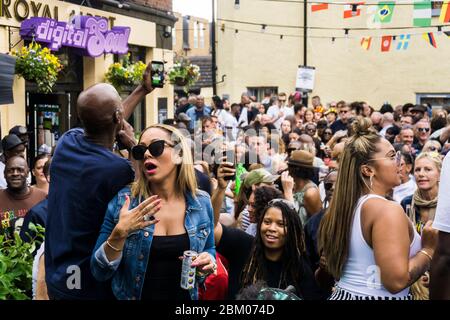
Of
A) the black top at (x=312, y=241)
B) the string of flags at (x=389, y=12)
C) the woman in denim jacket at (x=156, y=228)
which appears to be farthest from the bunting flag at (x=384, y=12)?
the woman in denim jacket at (x=156, y=228)

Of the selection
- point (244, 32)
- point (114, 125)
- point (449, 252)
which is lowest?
→ point (449, 252)

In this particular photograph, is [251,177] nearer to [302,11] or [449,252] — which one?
[449,252]

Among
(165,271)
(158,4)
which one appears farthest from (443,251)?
(158,4)

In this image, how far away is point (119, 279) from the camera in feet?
10.5

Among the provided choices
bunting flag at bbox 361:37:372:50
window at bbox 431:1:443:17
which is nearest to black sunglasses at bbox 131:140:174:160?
bunting flag at bbox 361:37:372:50

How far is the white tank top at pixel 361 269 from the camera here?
10.9 feet

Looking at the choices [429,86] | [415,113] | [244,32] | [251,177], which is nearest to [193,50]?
[244,32]

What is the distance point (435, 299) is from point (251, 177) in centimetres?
290

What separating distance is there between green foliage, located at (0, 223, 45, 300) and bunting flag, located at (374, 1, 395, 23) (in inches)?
701

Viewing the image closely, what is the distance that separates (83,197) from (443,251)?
1.66 m

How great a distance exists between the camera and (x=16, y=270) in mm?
3818

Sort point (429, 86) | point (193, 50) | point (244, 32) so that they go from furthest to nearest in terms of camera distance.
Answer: point (193, 50) → point (244, 32) → point (429, 86)

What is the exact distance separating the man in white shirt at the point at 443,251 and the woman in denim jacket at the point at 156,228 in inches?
40.0
